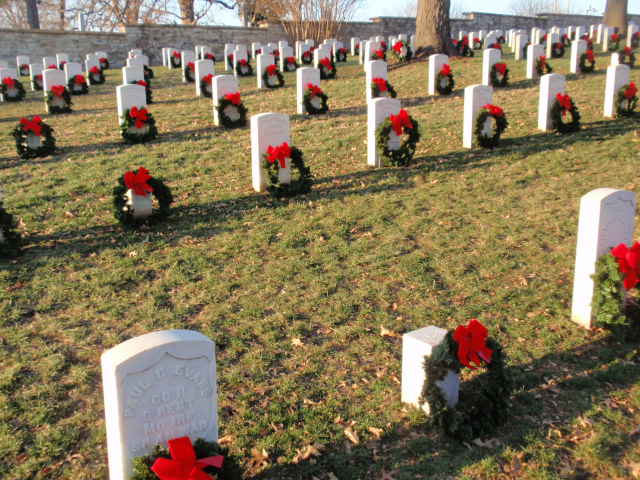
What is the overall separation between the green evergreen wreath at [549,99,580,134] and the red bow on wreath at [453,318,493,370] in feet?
26.1

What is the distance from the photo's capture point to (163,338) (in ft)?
9.98

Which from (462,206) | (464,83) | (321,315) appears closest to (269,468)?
(321,315)

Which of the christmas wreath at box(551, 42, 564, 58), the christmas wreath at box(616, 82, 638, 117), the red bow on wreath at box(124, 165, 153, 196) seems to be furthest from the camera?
the christmas wreath at box(551, 42, 564, 58)

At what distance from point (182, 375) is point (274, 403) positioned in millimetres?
1247

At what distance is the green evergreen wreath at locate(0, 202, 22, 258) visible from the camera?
21.7ft

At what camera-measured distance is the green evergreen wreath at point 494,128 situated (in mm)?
9938

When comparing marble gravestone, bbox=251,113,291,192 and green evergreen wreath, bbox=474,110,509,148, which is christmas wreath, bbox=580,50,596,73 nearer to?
green evergreen wreath, bbox=474,110,509,148

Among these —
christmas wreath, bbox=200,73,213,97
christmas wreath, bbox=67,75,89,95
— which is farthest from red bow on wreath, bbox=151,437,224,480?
christmas wreath, bbox=67,75,89,95

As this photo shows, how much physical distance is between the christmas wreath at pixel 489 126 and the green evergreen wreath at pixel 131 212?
17.2 ft

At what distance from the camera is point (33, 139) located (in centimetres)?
1063

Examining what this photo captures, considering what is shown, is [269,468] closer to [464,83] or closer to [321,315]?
[321,315]


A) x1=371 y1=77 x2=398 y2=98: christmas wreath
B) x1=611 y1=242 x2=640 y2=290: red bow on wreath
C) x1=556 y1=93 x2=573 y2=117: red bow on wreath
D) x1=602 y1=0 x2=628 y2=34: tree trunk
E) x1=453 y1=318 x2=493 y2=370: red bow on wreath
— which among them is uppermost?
x1=602 y1=0 x2=628 y2=34: tree trunk

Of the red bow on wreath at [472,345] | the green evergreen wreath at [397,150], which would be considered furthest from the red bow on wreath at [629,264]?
the green evergreen wreath at [397,150]

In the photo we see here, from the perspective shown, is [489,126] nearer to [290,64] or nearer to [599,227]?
[599,227]
